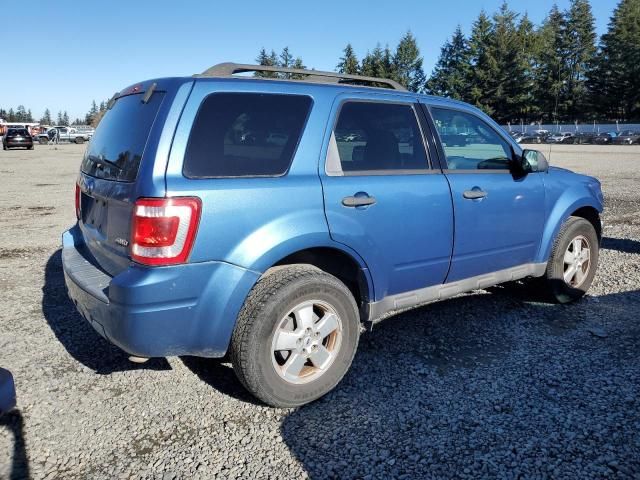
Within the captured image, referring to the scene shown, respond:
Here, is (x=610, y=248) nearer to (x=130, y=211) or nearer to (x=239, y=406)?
(x=239, y=406)

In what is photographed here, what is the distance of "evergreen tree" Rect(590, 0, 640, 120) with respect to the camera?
71.6 m

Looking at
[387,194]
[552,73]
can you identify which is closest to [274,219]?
[387,194]

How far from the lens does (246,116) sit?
3.03 m

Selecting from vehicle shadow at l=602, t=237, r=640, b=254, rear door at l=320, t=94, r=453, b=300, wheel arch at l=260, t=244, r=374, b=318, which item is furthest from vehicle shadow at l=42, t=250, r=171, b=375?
vehicle shadow at l=602, t=237, r=640, b=254

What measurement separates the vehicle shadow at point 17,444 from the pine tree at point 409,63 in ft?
298

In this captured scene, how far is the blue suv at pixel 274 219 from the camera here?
8.95 ft

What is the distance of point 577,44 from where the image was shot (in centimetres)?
8394

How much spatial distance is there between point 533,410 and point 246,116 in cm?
238

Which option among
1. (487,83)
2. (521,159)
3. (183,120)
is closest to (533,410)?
(521,159)

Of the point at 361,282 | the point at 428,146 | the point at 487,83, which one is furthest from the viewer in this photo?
the point at 487,83

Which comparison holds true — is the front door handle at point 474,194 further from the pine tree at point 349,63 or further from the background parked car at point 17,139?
the pine tree at point 349,63

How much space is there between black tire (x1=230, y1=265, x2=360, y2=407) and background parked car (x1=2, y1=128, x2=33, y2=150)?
1685 inches

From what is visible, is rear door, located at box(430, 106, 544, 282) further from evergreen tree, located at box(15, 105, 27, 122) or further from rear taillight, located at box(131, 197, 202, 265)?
evergreen tree, located at box(15, 105, 27, 122)

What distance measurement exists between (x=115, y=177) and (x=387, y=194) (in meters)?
1.65
